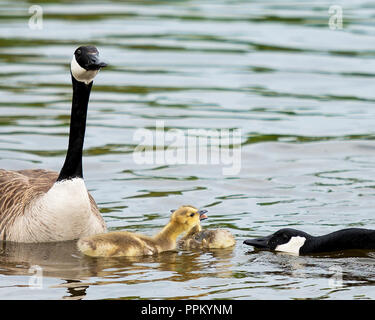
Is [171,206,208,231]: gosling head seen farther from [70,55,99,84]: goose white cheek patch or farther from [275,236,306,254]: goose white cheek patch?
[70,55,99,84]: goose white cheek patch

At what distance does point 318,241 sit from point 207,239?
114 cm

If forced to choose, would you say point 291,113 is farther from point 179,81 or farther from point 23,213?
point 23,213

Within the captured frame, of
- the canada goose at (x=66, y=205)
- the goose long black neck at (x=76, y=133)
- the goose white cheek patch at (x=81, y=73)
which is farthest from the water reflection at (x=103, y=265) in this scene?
the goose white cheek patch at (x=81, y=73)

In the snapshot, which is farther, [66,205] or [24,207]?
[24,207]

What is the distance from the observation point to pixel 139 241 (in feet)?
34.1

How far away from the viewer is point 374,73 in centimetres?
2058

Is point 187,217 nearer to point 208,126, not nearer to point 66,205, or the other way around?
point 66,205

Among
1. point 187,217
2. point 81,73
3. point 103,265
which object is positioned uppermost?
point 81,73

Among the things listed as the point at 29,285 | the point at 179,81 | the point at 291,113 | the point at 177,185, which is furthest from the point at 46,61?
the point at 29,285

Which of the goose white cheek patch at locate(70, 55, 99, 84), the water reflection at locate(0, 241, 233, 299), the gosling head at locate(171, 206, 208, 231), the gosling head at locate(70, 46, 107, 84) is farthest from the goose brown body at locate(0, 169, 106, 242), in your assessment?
the gosling head at locate(70, 46, 107, 84)

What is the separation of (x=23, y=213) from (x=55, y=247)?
1.84 ft

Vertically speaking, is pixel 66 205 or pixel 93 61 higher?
pixel 93 61

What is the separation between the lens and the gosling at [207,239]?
10516mm

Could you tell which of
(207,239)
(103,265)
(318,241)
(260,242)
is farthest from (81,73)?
(318,241)
